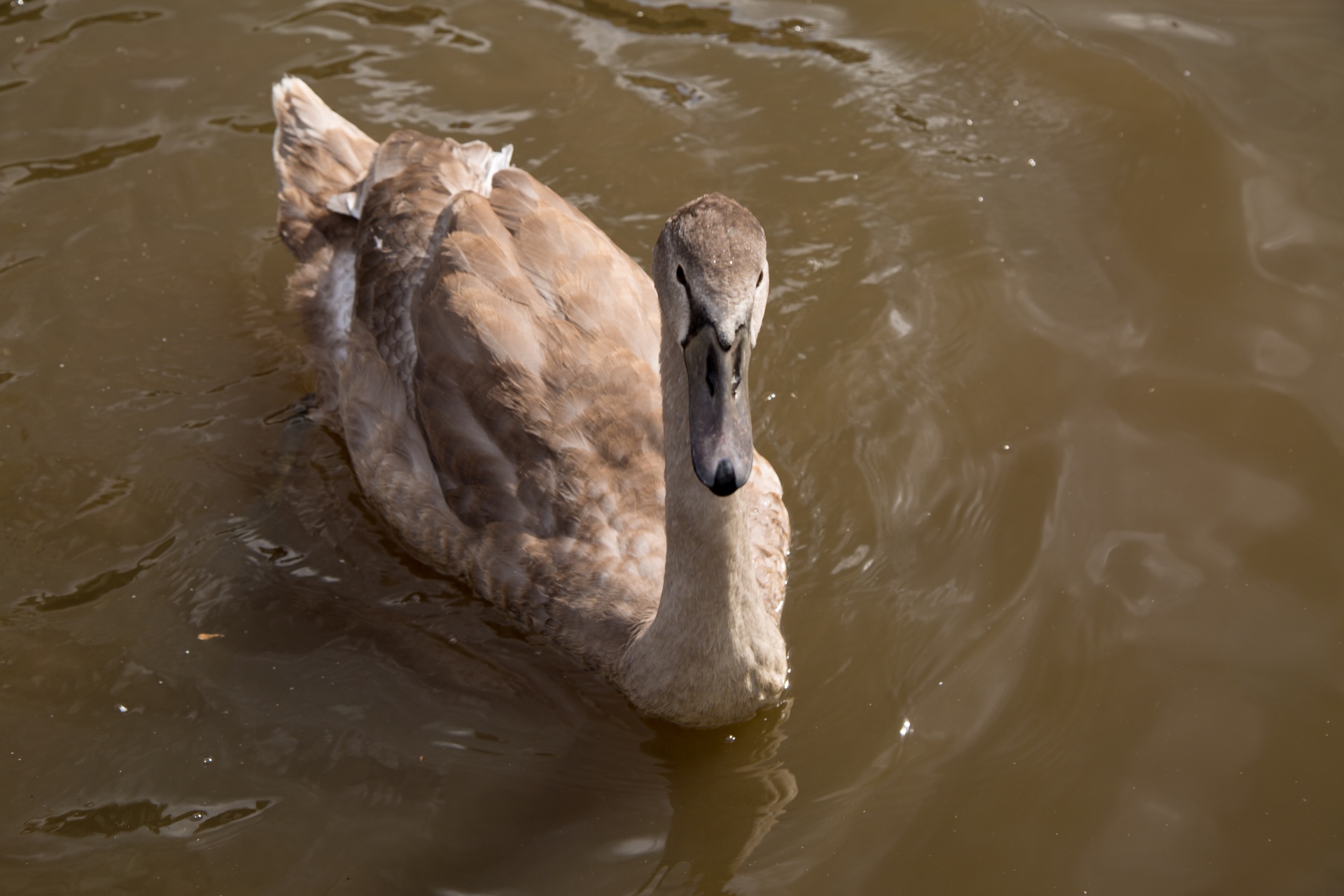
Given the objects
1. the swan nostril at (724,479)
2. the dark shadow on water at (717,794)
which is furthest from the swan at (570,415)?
the dark shadow on water at (717,794)

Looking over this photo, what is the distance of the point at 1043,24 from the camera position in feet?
23.7

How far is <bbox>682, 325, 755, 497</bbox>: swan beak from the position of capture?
10.8 ft

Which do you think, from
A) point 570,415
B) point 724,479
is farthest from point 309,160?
point 724,479

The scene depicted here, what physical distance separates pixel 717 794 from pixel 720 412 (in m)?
1.67

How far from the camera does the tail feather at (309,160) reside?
19.5 ft

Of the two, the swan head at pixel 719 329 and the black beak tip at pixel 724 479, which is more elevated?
the swan head at pixel 719 329

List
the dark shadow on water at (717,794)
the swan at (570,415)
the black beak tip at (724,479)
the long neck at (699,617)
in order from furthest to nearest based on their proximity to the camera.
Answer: the dark shadow on water at (717,794) → the long neck at (699,617) → the swan at (570,415) → the black beak tip at (724,479)

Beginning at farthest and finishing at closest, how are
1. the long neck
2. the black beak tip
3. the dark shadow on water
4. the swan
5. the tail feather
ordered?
the tail feather < the dark shadow on water < the long neck < the swan < the black beak tip

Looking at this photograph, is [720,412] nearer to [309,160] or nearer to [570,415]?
[570,415]

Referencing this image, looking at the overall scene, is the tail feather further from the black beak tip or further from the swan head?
the black beak tip

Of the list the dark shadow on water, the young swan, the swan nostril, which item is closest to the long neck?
the young swan

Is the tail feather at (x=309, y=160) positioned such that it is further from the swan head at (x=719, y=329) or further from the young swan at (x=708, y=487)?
the swan head at (x=719, y=329)

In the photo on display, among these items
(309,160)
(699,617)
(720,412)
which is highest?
(720,412)

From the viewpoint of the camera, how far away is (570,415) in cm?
459
